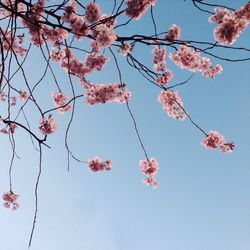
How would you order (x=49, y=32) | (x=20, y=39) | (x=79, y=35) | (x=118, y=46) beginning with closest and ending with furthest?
(x=79, y=35) < (x=118, y=46) < (x=49, y=32) < (x=20, y=39)

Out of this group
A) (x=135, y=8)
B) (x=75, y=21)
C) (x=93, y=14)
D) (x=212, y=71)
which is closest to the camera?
(x=75, y=21)

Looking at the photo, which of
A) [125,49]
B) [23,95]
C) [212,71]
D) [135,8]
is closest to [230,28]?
[135,8]

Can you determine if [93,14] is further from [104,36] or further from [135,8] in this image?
[135,8]

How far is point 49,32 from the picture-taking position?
767 centimetres

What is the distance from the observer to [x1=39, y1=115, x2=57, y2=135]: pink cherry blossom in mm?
8000

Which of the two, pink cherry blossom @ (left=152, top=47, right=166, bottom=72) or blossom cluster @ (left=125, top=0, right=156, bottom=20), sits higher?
pink cherry blossom @ (left=152, top=47, right=166, bottom=72)

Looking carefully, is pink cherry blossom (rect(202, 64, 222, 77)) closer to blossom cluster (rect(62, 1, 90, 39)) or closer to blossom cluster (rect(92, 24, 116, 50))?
blossom cluster (rect(92, 24, 116, 50))

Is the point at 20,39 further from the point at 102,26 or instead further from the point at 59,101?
the point at 102,26

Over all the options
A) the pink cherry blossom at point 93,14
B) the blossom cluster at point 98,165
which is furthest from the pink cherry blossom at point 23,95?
the pink cherry blossom at point 93,14

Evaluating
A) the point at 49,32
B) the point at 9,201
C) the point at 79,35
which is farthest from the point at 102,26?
the point at 9,201

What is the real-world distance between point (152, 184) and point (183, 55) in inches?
118

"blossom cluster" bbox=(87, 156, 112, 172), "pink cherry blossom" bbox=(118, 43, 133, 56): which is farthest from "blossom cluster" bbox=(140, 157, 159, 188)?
"pink cherry blossom" bbox=(118, 43, 133, 56)

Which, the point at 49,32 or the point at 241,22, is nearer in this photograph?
the point at 241,22

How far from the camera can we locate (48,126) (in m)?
8.05
